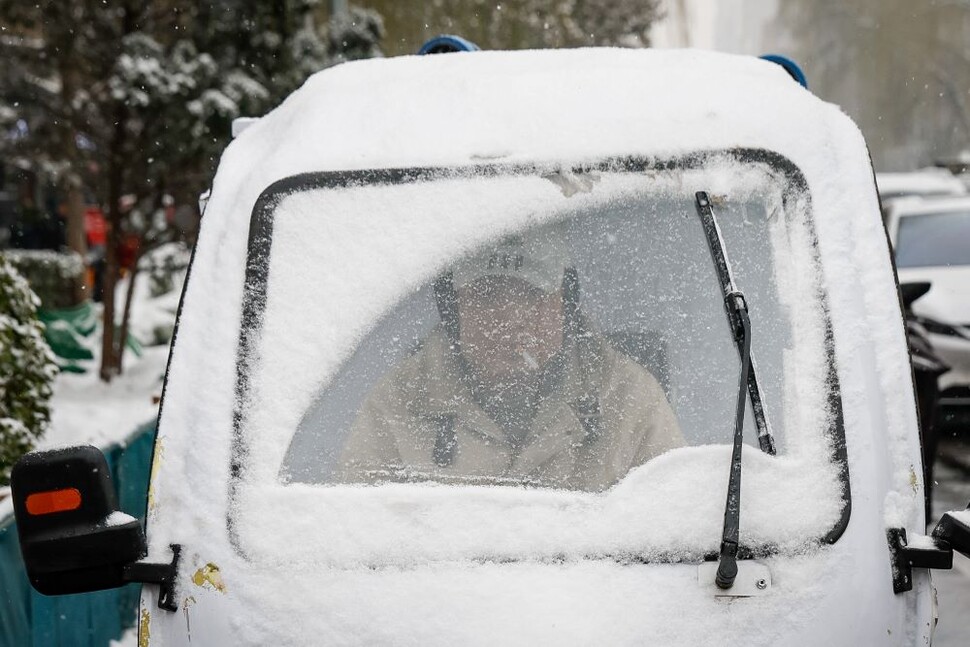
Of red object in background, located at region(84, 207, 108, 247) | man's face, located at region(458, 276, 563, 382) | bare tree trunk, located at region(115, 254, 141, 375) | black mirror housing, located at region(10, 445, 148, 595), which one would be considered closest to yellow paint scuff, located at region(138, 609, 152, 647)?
black mirror housing, located at region(10, 445, 148, 595)

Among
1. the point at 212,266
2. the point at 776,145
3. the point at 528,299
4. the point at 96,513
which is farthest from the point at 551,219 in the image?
the point at 96,513

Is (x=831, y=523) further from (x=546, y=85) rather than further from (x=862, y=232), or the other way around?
(x=546, y=85)

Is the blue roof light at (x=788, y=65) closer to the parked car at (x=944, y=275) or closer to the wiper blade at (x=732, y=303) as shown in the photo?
the wiper blade at (x=732, y=303)

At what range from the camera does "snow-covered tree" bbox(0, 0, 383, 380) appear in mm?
13047

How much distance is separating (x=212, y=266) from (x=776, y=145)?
1.20 metres

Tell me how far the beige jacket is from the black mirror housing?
1.42ft

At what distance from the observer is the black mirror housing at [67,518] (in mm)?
2309

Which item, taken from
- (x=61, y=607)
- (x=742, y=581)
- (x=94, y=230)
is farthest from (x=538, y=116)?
(x=94, y=230)

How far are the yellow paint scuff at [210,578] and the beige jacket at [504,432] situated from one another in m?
0.29

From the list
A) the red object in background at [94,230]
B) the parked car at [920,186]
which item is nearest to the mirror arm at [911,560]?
the parked car at [920,186]

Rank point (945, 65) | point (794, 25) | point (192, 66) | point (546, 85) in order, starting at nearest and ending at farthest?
point (546, 85) < point (192, 66) < point (945, 65) < point (794, 25)

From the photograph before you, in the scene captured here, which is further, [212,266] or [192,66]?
[192,66]

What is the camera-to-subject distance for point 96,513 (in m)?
2.34

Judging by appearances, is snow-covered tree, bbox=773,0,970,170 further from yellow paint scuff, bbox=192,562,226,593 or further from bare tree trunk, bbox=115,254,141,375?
yellow paint scuff, bbox=192,562,226,593
